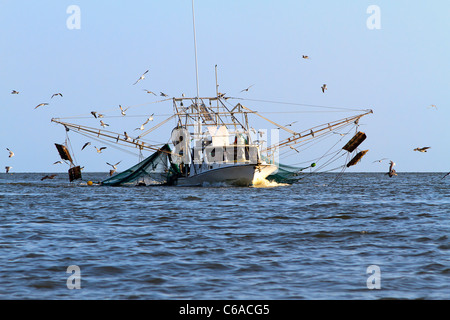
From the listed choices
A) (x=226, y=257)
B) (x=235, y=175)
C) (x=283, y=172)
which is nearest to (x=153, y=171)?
(x=235, y=175)

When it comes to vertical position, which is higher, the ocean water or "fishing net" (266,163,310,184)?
the ocean water

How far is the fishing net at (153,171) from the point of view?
144ft

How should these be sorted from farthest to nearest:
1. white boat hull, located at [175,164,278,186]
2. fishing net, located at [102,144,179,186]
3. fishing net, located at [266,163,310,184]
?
1. fishing net, located at [266,163,310,184]
2. fishing net, located at [102,144,179,186]
3. white boat hull, located at [175,164,278,186]

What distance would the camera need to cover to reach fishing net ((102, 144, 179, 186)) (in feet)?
144

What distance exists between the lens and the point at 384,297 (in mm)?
8383

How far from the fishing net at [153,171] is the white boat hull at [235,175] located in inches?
102

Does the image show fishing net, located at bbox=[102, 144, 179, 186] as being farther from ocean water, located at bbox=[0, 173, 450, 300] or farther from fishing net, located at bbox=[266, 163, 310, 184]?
ocean water, located at bbox=[0, 173, 450, 300]

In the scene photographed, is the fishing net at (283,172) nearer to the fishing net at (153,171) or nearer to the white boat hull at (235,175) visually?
the white boat hull at (235,175)

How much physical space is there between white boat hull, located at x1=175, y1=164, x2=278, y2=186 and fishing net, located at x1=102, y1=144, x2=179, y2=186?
2.58m

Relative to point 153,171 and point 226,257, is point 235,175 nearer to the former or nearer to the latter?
point 153,171

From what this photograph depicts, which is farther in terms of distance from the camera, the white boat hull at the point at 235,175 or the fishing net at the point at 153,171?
the fishing net at the point at 153,171

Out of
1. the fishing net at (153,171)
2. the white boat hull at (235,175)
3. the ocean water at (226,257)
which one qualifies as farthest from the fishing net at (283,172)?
the ocean water at (226,257)

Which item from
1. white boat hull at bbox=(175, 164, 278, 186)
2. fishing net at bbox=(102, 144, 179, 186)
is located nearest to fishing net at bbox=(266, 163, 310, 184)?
white boat hull at bbox=(175, 164, 278, 186)

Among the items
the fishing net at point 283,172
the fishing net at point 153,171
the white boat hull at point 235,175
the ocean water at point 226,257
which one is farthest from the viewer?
the fishing net at point 283,172
